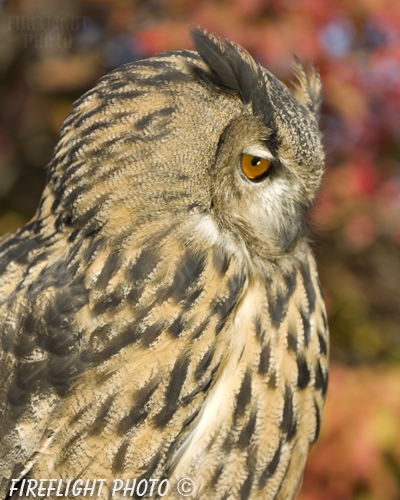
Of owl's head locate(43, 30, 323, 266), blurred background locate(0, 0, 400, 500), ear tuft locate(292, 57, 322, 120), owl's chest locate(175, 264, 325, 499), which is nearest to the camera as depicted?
owl's head locate(43, 30, 323, 266)

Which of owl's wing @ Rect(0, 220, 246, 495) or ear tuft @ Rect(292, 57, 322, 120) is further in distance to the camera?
ear tuft @ Rect(292, 57, 322, 120)

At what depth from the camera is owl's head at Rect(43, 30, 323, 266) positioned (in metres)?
1.13

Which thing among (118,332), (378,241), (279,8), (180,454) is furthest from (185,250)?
(378,241)

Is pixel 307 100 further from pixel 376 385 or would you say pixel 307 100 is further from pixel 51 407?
pixel 376 385

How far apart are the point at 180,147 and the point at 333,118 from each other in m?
1.30

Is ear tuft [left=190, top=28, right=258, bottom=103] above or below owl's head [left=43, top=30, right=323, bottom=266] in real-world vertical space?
above

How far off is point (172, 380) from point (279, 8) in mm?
1546

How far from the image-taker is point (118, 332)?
1146 millimetres

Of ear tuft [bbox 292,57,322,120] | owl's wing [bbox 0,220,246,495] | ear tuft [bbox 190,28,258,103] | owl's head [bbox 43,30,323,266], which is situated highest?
ear tuft [bbox 292,57,322,120]

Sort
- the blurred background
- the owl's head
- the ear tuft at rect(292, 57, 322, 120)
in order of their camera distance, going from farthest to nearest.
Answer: the blurred background → the ear tuft at rect(292, 57, 322, 120) → the owl's head

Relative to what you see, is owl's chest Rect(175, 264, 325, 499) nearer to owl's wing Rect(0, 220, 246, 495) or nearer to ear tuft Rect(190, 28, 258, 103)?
owl's wing Rect(0, 220, 246, 495)

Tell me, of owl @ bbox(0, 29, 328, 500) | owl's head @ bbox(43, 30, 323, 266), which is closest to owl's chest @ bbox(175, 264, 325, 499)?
owl @ bbox(0, 29, 328, 500)

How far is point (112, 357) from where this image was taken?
115 cm

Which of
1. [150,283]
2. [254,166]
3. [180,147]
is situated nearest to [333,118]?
[254,166]
